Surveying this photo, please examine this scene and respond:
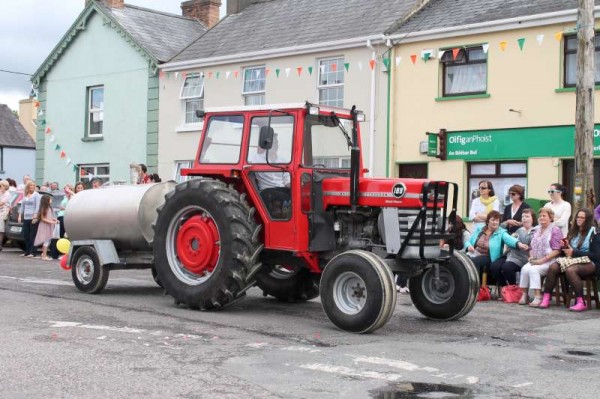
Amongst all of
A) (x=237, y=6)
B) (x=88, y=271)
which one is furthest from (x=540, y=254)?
(x=237, y=6)

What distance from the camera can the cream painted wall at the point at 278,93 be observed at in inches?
862

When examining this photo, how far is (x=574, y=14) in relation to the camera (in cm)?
1830

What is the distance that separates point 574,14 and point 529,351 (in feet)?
38.7

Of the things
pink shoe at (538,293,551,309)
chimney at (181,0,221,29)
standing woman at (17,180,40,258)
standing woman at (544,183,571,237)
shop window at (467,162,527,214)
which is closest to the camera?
pink shoe at (538,293,551,309)

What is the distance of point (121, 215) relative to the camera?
12031 mm

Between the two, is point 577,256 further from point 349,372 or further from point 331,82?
point 331,82

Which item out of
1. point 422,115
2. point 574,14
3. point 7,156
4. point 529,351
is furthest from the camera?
point 7,156

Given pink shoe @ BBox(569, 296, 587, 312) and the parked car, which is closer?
pink shoe @ BBox(569, 296, 587, 312)

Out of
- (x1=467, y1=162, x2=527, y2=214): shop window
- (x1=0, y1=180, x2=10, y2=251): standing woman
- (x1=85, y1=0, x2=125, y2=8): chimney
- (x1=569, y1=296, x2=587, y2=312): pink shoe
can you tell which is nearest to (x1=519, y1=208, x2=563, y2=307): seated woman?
(x1=569, y1=296, x2=587, y2=312): pink shoe

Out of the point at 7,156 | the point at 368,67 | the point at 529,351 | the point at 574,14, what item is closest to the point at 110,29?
the point at 368,67

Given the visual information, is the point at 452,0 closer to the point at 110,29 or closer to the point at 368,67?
the point at 368,67

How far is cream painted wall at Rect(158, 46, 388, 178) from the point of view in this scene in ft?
71.9

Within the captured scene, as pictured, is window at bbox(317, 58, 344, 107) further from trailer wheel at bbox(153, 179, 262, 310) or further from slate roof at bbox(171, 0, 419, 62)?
trailer wheel at bbox(153, 179, 262, 310)

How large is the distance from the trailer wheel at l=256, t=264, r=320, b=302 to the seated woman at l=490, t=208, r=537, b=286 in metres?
2.96
